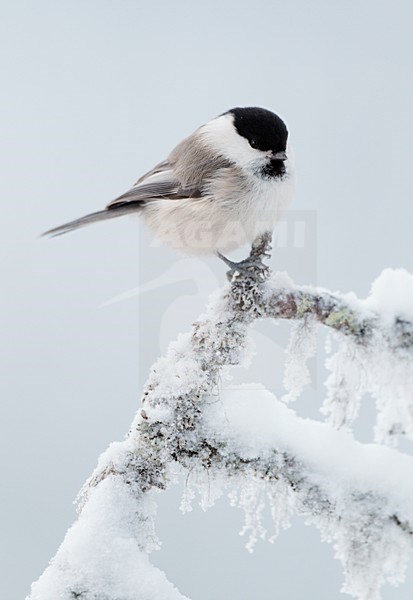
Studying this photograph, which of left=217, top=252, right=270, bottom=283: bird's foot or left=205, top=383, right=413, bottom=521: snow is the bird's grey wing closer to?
left=217, top=252, right=270, bottom=283: bird's foot

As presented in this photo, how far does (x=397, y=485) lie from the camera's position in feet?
3.01

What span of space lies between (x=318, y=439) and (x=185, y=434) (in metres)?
0.20

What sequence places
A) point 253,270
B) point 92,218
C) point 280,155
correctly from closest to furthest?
point 253,270 → point 280,155 → point 92,218

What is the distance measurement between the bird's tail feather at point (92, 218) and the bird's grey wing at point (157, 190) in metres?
0.02

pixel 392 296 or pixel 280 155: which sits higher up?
pixel 280 155

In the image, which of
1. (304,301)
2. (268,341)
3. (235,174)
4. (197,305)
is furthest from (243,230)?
(304,301)

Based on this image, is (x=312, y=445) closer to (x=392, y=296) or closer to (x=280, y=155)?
(x=392, y=296)

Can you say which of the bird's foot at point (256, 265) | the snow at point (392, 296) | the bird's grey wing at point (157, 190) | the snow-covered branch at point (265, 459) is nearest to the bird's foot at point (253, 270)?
the bird's foot at point (256, 265)

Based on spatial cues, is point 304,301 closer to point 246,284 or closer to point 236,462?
point 246,284

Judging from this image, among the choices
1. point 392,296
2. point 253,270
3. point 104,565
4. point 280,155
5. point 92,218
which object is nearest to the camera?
point 104,565

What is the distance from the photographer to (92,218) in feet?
7.40

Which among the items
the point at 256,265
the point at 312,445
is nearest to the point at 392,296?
the point at 312,445

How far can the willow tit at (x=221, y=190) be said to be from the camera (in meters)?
1.98

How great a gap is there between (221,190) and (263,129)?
22 cm
